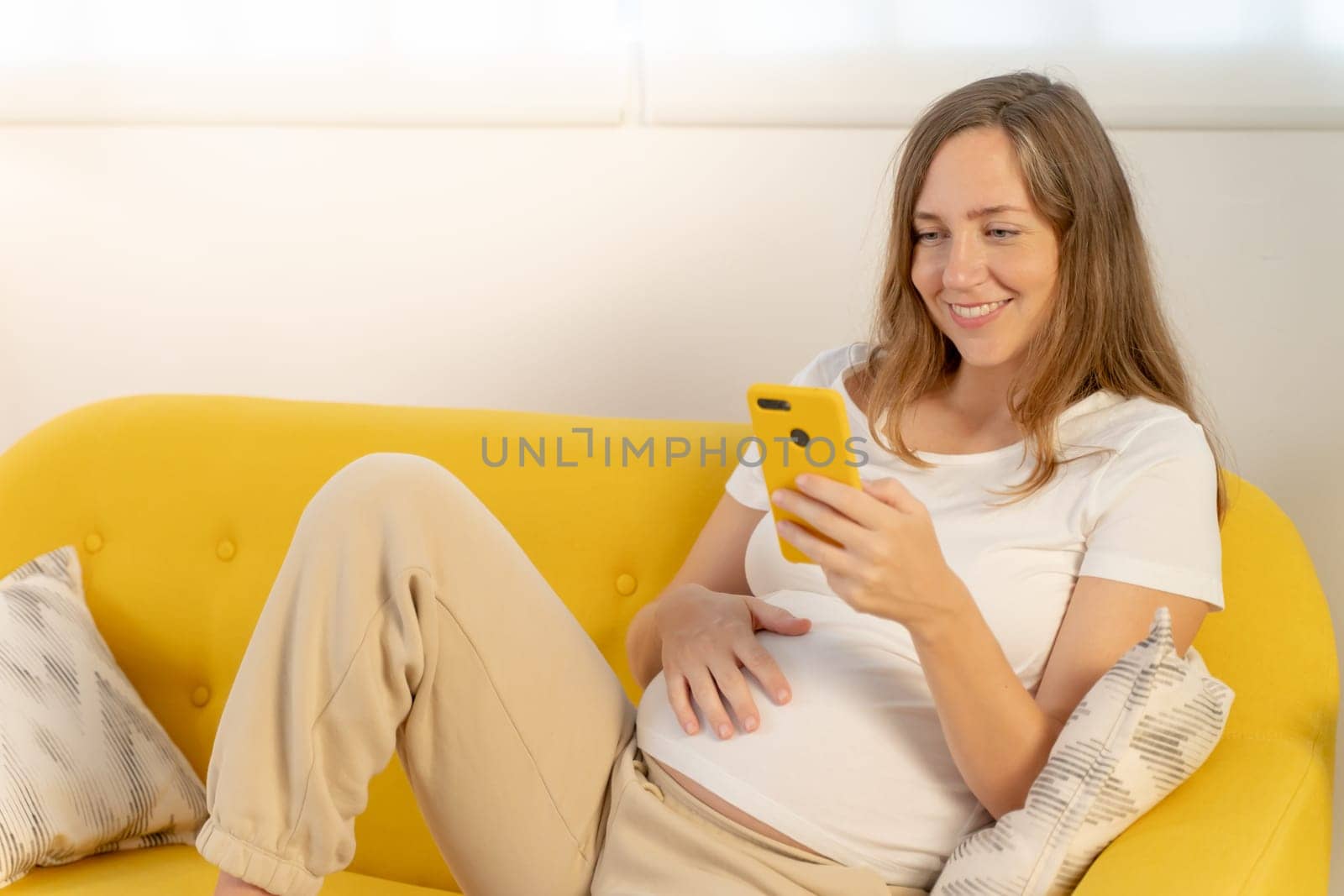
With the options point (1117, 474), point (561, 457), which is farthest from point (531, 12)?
point (1117, 474)

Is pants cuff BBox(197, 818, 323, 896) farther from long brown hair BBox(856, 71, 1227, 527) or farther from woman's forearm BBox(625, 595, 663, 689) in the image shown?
long brown hair BBox(856, 71, 1227, 527)

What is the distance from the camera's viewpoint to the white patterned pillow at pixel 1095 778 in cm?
115

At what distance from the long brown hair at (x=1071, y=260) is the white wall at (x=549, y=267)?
0.57 meters

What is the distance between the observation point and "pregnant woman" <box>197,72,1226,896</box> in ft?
3.85

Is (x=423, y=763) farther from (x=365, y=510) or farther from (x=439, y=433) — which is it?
(x=439, y=433)

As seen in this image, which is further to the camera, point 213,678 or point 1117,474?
point 213,678

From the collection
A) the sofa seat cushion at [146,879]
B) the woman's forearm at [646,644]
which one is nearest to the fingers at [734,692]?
the woman's forearm at [646,644]

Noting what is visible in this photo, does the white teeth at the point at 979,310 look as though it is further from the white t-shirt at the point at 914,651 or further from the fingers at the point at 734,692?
the fingers at the point at 734,692

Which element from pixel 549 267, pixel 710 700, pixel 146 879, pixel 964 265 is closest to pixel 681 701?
pixel 710 700

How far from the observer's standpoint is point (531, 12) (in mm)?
2211

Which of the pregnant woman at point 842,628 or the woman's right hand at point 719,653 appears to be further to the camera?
the woman's right hand at point 719,653

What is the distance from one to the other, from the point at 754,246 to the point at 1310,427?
35.1 inches

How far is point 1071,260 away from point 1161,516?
→ 308 millimetres

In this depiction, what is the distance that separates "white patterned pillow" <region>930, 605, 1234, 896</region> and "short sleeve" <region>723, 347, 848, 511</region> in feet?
1.70
